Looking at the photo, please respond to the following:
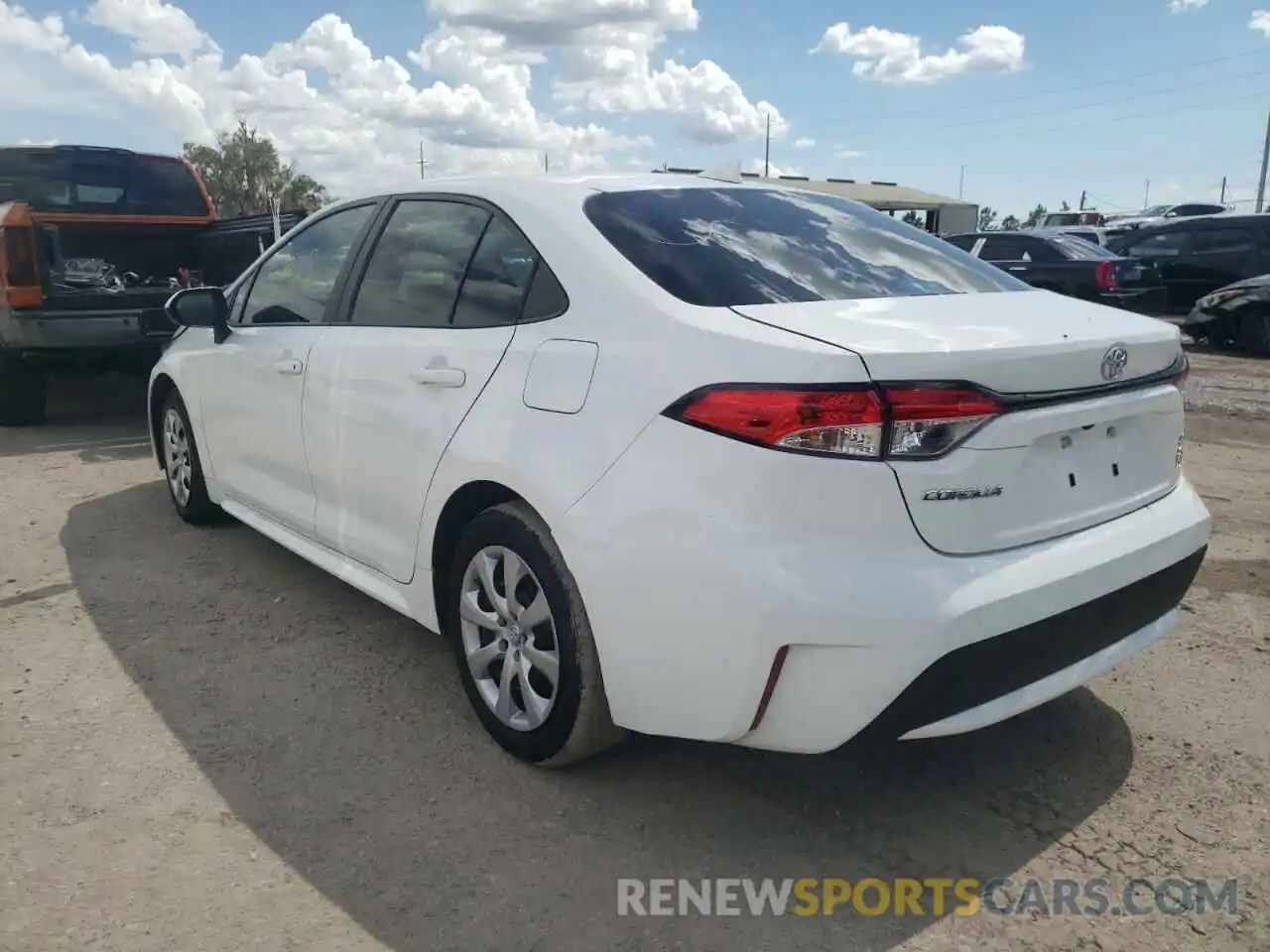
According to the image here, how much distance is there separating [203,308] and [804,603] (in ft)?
10.9

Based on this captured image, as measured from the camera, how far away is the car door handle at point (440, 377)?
302 cm

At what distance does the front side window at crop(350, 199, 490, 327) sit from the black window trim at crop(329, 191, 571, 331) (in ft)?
0.04

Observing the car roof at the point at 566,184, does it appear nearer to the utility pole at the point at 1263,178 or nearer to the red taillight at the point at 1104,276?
the red taillight at the point at 1104,276

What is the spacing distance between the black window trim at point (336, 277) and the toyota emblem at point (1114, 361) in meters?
2.44

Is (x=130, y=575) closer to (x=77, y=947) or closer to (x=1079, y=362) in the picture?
(x=77, y=947)

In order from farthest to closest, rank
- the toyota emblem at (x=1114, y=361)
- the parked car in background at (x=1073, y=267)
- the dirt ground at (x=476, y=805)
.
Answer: the parked car in background at (x=1073, y=267) < the toyota emblem at (x=1114, y=361) < the dirt ground at (x=476, y=805)

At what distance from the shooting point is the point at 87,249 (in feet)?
27.1

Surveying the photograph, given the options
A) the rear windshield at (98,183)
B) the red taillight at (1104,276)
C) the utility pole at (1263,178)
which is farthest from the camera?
the utility pole at (1263,178)

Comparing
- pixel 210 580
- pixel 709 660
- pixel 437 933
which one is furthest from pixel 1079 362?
pixel 210 580

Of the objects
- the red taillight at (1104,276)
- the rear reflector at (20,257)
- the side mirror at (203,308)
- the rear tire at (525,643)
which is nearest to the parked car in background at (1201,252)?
the red taillight at (1104,276)

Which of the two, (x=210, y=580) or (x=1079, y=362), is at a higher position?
(x=1079, y=362)

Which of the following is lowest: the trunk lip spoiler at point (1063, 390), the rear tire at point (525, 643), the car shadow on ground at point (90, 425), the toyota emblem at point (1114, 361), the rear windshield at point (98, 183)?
the car shadow on ground at point (90, 425)

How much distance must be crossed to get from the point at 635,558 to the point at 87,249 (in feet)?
24.8

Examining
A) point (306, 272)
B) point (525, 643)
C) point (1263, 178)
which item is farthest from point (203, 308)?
point (1263, 178)
